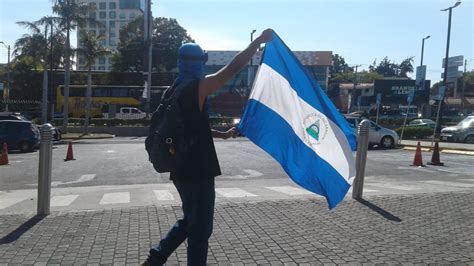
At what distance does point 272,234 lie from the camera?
19.0 ft

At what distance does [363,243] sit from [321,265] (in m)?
0.99

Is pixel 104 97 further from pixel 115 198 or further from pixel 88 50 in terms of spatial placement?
pixel 115 198

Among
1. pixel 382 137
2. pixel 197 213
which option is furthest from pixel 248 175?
pixel 382 137

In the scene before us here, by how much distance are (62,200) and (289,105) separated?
532 centimetres

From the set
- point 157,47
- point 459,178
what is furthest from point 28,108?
point 459,178

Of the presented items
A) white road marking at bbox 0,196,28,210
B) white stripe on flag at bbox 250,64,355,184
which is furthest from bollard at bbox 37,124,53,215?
white stripe on flag at bbox 250,64,355,184

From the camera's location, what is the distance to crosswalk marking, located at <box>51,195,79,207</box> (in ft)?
26.6

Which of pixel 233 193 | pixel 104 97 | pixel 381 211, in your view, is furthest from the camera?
pixel 104 97

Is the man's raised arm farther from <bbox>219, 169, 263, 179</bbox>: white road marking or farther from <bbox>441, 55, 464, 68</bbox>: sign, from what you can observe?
<bbox>441, 55, 464, 68</bbox>: sign

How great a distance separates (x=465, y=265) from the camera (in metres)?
4.79

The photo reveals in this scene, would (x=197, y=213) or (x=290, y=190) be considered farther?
(x=290, y=190)

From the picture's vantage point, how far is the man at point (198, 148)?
11.5ft

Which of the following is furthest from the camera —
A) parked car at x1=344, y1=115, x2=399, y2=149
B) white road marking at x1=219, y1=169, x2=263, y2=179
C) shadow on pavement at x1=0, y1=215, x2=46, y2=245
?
parked car at x1=344, y1=115, x2=399, y2=149

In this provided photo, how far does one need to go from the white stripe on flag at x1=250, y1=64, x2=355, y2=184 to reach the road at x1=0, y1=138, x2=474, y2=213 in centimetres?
335
